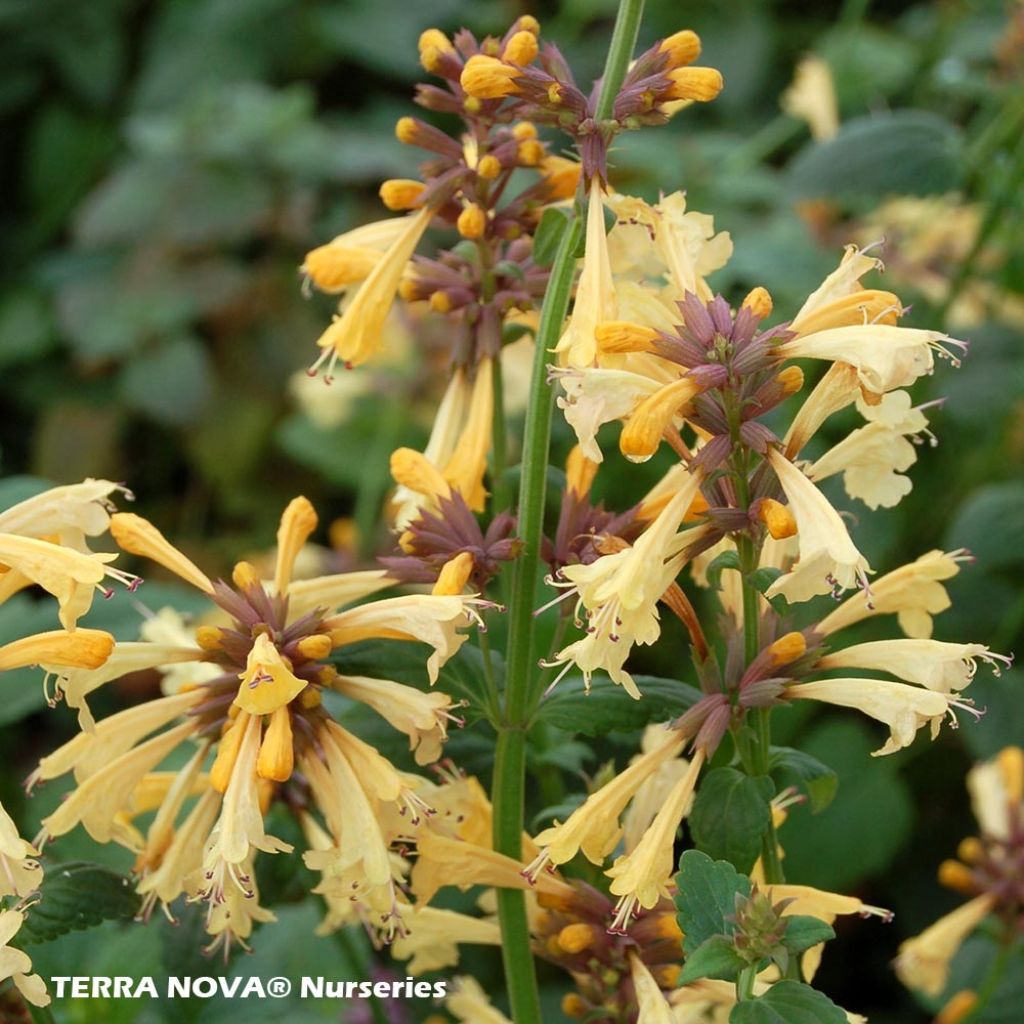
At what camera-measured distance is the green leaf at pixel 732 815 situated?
72 centimetres

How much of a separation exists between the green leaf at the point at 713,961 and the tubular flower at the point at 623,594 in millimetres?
129

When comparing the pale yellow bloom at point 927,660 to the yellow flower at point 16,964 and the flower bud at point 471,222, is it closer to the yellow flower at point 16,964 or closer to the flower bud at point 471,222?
the flower bud at point 471,222

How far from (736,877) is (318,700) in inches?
9.5

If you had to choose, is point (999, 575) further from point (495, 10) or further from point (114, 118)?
point (114, 118)

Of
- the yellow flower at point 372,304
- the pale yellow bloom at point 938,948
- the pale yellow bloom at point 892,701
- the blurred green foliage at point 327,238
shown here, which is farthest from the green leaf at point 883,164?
the pale yellow bloom at point 892,701

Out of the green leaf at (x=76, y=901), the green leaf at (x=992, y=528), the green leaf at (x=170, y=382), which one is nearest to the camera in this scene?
the green leaf at (x=76, y=901)

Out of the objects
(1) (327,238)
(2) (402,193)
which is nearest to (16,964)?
(2) (402,193)

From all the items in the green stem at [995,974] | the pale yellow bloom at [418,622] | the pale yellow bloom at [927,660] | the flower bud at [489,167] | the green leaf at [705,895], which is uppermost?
the flower bud at [489,167]

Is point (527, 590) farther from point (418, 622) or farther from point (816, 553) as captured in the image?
point (816, 553)

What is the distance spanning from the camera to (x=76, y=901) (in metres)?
A: 0.79

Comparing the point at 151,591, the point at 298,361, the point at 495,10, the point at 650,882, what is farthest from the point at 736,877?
the point at 495,10

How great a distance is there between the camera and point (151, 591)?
134 centimetres

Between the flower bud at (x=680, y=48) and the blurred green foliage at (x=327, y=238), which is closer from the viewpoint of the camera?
the flower bud at (x=680, y=48)

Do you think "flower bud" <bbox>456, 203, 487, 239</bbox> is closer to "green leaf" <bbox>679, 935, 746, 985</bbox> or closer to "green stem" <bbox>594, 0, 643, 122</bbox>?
"green stem" <bbox>594, 0, 643, 122</bbox>
